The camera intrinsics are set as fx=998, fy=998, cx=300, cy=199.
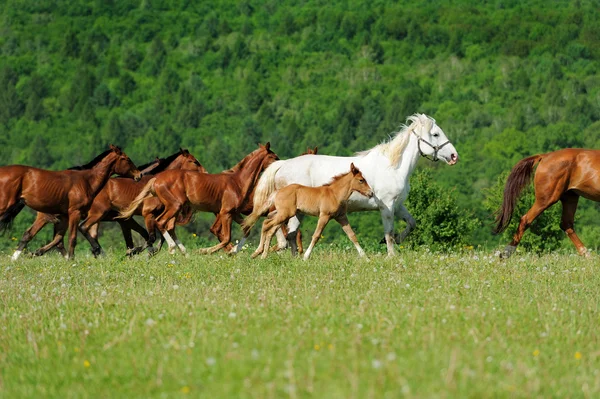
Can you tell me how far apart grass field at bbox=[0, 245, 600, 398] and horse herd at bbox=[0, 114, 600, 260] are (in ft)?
9.15

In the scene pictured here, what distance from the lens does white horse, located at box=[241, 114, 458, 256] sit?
55.9 feet

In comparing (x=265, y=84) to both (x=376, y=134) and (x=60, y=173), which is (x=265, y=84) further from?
(x=60, y=173)

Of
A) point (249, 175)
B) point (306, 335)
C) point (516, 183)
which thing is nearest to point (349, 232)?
point (249, 175)

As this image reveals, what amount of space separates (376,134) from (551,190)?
141 meters

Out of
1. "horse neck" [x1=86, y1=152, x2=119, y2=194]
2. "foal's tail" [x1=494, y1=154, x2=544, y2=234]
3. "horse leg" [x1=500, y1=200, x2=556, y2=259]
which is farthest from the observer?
"horse neck" [x1=86, y1=152, x2=119, y2=194]

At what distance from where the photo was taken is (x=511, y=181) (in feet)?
56.1

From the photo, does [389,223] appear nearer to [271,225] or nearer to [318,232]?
[318,232]

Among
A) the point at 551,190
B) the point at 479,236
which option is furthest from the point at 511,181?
the point at 479,236

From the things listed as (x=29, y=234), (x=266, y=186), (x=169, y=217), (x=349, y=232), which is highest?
(x=266, y=186)

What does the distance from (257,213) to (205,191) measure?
1.82 meters

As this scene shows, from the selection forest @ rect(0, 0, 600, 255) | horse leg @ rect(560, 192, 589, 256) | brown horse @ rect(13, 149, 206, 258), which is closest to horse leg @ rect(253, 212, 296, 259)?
brown horse @ rect(13, 149, 206, 258)

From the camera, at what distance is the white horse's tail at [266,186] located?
1725cm

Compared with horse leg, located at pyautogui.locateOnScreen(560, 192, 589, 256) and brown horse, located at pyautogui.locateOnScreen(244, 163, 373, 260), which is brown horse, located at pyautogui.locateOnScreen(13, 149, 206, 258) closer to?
brown horse, located at pyautogui.locateOnScreen(244, 163, 373, 260)

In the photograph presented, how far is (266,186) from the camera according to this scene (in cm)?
1736
